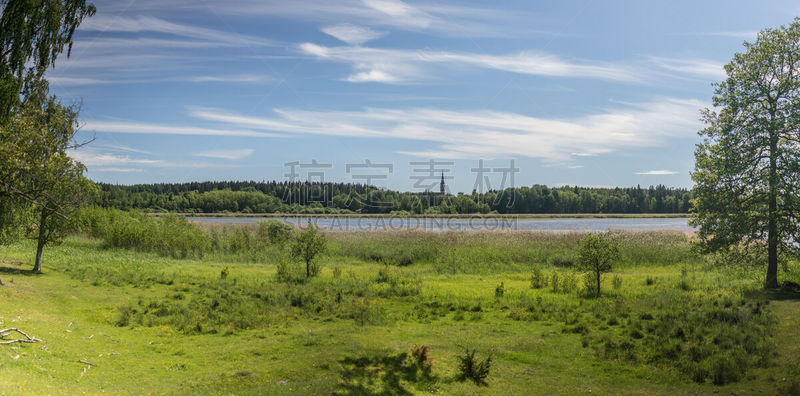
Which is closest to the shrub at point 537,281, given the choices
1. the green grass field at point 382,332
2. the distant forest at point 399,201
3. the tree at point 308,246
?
the green grass field at point 382,332

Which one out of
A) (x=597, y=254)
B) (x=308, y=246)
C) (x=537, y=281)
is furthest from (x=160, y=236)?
(x=597, y=254)

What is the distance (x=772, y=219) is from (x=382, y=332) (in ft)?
56.9

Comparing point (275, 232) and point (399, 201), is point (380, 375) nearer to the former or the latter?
point (275, 232)

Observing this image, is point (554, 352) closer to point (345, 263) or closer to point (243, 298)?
point (243, 298)

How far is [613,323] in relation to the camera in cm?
1519

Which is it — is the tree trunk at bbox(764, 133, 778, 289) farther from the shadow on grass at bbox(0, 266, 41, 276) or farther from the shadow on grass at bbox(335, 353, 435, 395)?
the shadow on grass at bbox(0, 266, 41, 276)

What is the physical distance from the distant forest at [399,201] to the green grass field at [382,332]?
7517 cm

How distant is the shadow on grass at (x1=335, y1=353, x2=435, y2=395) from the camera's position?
30.5 ft

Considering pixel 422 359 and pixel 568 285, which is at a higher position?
pixel 568 285

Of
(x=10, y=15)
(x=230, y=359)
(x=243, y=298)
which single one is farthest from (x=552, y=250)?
(x=10, y=15)

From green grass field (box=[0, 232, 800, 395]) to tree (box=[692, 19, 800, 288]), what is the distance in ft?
8.91

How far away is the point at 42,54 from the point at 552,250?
32078 mm

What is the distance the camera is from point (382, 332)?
46.8 ft

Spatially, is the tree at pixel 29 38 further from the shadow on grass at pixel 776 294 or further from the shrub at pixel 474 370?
the shadow on grass at pixel 776 294
